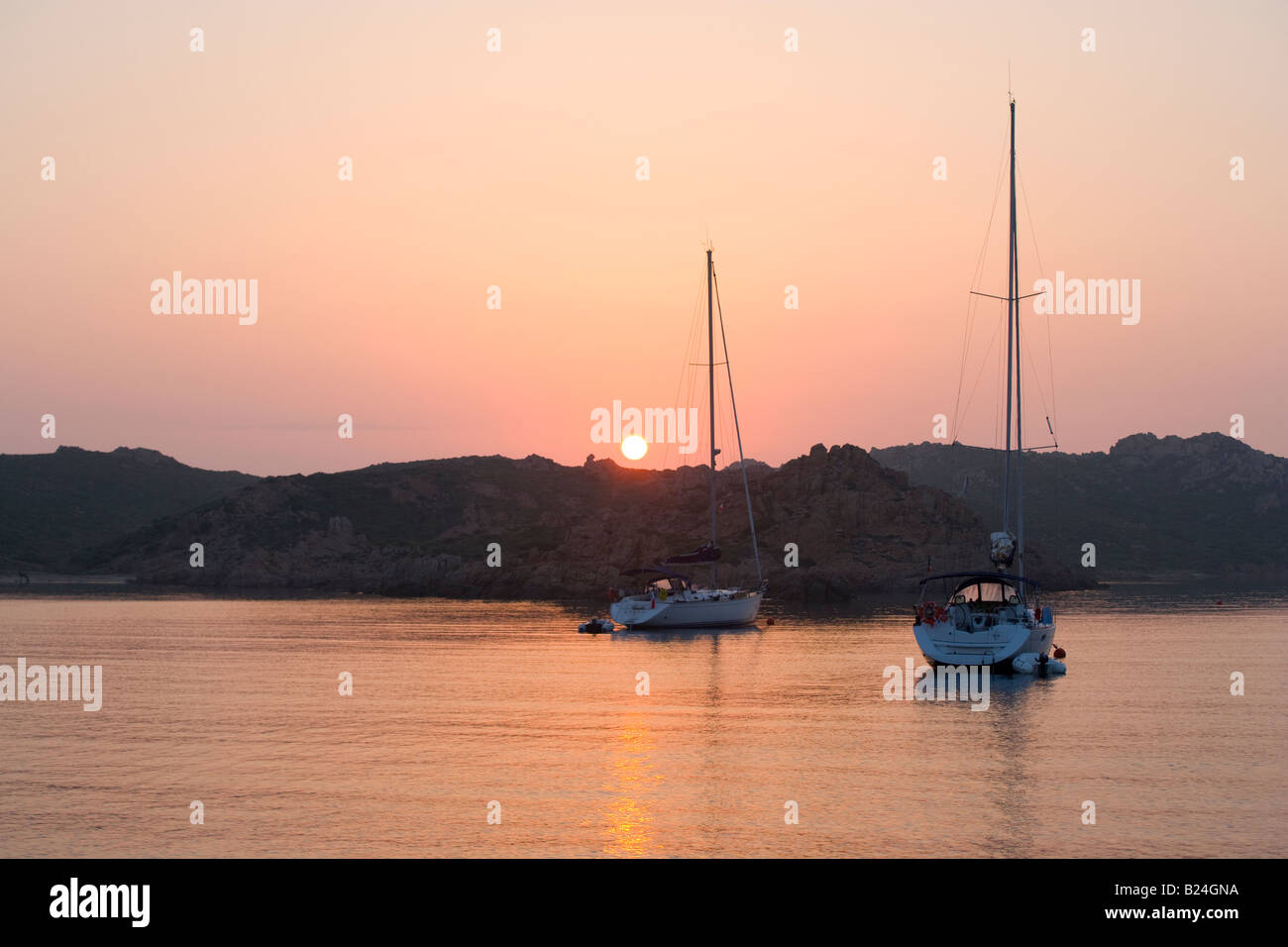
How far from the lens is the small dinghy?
44.6 m

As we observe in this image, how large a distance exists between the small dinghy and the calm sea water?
495mm

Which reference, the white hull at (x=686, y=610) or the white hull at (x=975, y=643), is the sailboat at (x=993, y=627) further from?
the white hull at (x=686, y=610)

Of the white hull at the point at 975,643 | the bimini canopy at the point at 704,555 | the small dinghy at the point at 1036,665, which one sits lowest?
the small dinghy at the point at 1036,665

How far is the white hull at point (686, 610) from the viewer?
69000mm

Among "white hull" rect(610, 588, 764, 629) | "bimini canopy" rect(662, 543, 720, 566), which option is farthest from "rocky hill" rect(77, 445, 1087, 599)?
"white hull" rect(610, 588, 764, 629)

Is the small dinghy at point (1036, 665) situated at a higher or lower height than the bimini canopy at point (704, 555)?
lower

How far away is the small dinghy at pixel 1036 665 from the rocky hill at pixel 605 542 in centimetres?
5934

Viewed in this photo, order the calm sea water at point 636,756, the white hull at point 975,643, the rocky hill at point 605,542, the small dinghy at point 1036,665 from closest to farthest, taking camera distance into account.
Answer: the calm sea water at point 636,756 → the small dinghy at point 1036,665 → the white hull at point 975,643 → the rocky hill at point 605,542

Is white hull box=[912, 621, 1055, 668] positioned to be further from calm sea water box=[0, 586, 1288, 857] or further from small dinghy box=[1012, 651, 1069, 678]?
calm sea water box=[0, 586, 1288, 857]

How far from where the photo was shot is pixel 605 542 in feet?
432

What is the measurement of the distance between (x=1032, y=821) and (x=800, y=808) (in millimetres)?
4026

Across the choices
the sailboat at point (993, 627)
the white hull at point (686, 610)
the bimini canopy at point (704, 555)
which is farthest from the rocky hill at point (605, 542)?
the sailboat at point (993, 627)

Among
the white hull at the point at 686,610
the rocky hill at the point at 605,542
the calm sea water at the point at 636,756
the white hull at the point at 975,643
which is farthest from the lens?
the rocky hill at the point at 605,542
